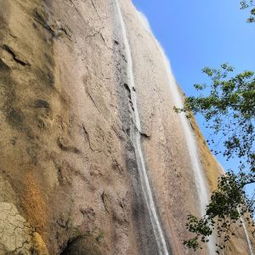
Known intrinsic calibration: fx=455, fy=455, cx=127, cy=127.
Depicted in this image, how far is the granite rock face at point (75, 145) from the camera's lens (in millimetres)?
8258

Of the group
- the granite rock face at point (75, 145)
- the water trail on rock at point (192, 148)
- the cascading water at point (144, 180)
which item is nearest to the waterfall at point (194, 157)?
the water trail on rock at point (192, 148)

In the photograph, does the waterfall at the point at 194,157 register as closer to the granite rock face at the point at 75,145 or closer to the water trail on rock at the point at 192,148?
the water trail on rock at the point at 192,148

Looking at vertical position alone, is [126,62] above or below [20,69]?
above

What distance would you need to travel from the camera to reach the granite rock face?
27.1ft

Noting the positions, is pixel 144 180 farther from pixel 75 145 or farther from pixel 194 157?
pixel 194 157

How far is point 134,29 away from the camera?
17984mm

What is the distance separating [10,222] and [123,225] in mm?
3719

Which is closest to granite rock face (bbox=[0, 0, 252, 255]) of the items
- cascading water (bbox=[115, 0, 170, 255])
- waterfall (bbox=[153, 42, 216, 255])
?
cascading water (bbox=[115, 0, 170, 255])

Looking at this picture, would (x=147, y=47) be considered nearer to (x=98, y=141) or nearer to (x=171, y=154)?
(x=171, y=154)

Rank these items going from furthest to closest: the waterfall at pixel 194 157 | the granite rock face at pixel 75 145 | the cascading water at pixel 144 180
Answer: the waterfall at pixel 194 157 < the cascading water at pixel 144 180 < the granite rock face at pixel 75 145

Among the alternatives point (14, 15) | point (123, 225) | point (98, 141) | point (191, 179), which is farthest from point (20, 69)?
point (191, 179)

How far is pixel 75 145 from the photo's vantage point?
33.0ft

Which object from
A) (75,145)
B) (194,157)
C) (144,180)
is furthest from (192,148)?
(75,145)

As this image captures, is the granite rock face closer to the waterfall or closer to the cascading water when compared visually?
the cascading water
